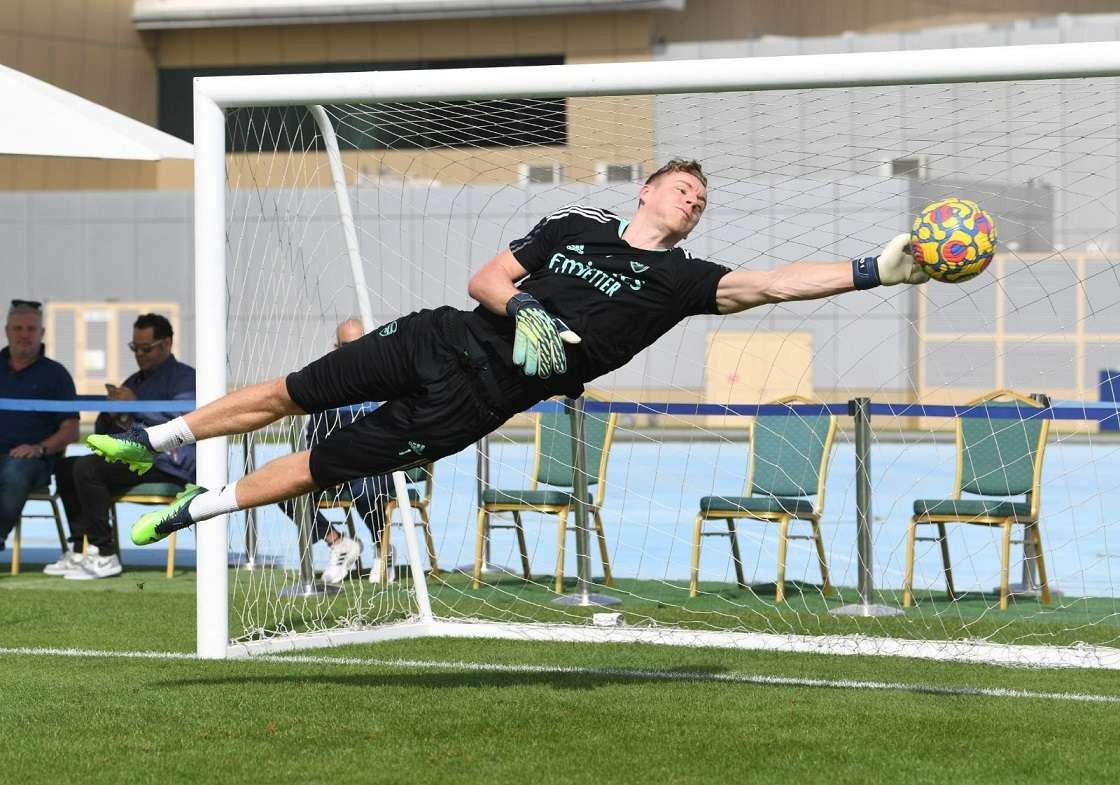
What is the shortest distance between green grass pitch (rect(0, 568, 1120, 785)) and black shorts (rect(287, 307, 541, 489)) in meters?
0.95

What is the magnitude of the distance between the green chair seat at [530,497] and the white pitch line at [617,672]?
2780mm

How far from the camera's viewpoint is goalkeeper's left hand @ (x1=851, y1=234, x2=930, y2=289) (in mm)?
5824

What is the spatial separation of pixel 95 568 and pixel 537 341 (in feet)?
20.6

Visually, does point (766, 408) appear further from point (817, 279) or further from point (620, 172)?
point (620, 172)

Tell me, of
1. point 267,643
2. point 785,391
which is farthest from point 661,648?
point 785,391

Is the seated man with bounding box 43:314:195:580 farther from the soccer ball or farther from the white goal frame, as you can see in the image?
the soccer ball

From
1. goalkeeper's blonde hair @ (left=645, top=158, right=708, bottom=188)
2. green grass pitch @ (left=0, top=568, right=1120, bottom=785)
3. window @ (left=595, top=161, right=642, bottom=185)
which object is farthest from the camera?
window @ (left=595, top=161, right=642, bottom=185)

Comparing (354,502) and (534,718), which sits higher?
(354,502)

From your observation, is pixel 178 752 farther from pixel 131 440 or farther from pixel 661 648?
pixel 661 648

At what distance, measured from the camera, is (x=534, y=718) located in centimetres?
593

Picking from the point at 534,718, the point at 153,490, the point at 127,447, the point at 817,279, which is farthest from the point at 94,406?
the point at 817,279

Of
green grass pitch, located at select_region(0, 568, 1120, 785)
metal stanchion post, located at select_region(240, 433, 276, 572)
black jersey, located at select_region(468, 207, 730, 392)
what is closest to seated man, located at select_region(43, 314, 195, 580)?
metal stanchion post, located at select_region(240, 433, 276, 572)

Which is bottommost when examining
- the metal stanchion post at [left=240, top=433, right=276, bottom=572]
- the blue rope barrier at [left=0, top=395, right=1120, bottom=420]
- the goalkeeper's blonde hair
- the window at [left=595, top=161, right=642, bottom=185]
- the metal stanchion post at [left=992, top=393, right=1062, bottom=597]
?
the metal stanchion post at [left=992, top=393, right=1062, bottom=597]

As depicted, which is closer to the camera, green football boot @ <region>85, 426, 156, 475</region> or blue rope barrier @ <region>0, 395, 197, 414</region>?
green football boot @ <region>85, 426, 156, 475</region>
